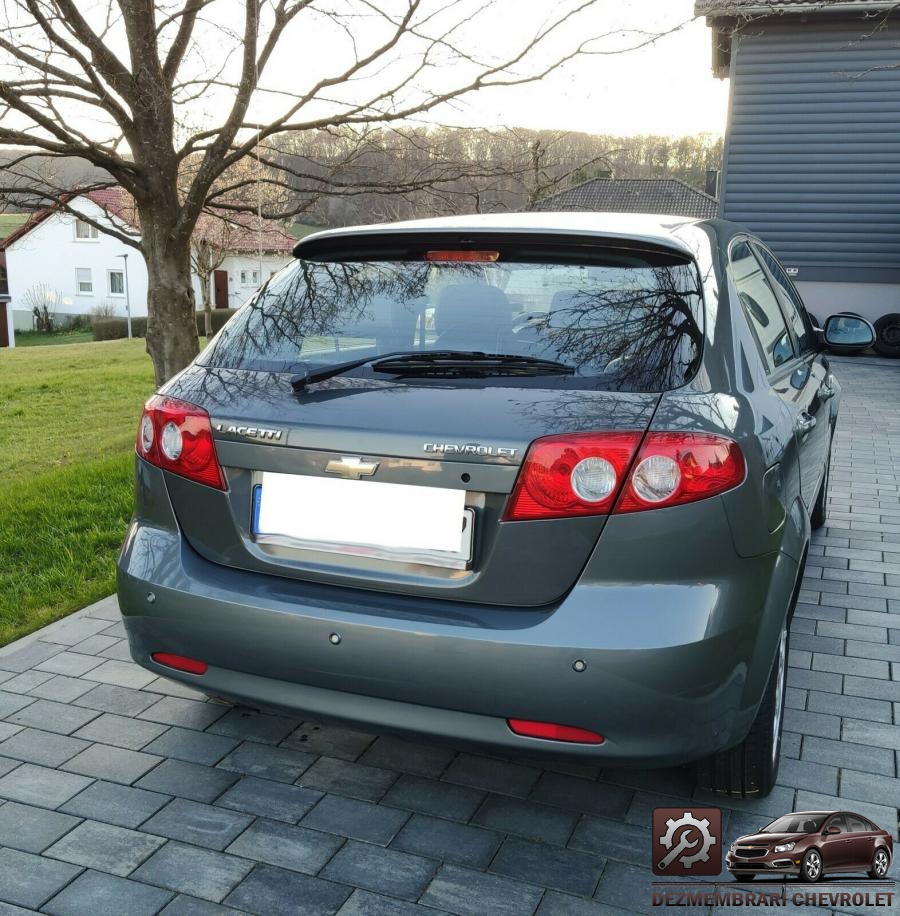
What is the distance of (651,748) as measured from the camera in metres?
2.34

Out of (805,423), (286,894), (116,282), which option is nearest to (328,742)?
(286,894)

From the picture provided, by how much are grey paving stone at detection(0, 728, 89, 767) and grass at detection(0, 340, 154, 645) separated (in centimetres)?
94

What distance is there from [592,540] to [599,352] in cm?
51

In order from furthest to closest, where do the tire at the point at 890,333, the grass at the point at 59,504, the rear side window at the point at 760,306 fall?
the tire at the point at 890,333 → the grass at the point at 59,504 → the rear side window at the point at 760,306

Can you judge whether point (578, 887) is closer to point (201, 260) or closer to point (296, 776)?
point (296, 776)

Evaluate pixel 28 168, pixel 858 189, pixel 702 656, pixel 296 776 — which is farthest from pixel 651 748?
pixel 858 189

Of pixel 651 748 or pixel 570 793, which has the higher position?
pixel 651 748

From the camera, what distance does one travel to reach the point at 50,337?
5434 cm

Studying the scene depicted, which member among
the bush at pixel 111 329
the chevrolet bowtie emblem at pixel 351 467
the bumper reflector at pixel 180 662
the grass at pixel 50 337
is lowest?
the grass at pixel 50 337

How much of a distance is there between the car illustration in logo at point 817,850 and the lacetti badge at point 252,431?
161cm

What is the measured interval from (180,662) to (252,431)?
2.26 feet

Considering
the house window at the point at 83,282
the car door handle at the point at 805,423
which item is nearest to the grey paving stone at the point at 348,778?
the car door handle at the point at 805,423

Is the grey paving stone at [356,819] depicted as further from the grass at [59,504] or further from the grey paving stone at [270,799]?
the grass at [59,504]

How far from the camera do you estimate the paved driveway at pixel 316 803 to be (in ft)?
8.10
